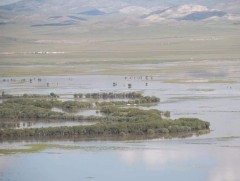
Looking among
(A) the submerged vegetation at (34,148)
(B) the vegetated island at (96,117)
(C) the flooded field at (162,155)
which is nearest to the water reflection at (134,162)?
(C) the flooded field at (162,155)

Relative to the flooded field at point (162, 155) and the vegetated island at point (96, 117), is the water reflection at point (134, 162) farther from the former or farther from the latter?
the vegetated island at point (96, 117)

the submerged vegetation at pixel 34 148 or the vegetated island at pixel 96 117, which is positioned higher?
the vegetated island at pixel 96 117

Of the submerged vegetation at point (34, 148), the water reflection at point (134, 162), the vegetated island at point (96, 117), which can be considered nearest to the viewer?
the water reflection at point (134, 162)

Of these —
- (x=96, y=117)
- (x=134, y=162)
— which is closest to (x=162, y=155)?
(x=134, y=162)

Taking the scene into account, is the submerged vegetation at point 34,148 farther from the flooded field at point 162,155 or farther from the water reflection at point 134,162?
the water reflection at point 134,162

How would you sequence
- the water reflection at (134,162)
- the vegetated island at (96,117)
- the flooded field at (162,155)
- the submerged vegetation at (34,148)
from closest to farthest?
the water reflection at (134,162), the flooded field at (162,155), the submerged vegetation at (34,148), the vegetated island at (96,117)

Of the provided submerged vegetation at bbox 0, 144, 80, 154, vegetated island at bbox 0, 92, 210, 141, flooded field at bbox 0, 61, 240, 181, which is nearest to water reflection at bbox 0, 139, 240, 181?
flooded field at bbox 0, 61, 240, 181

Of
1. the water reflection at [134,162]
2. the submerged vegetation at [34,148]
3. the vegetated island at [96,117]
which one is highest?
the vegetated island at [96,117]

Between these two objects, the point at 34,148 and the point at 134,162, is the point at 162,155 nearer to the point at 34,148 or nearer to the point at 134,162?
the point at 134,162

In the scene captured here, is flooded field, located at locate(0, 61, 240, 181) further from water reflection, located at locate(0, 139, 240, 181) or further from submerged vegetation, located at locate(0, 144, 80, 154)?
submerged vegetation, located at locate(0, 144, 80, 154)

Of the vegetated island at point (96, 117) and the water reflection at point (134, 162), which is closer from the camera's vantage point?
the water reflection at point (134, 162)
